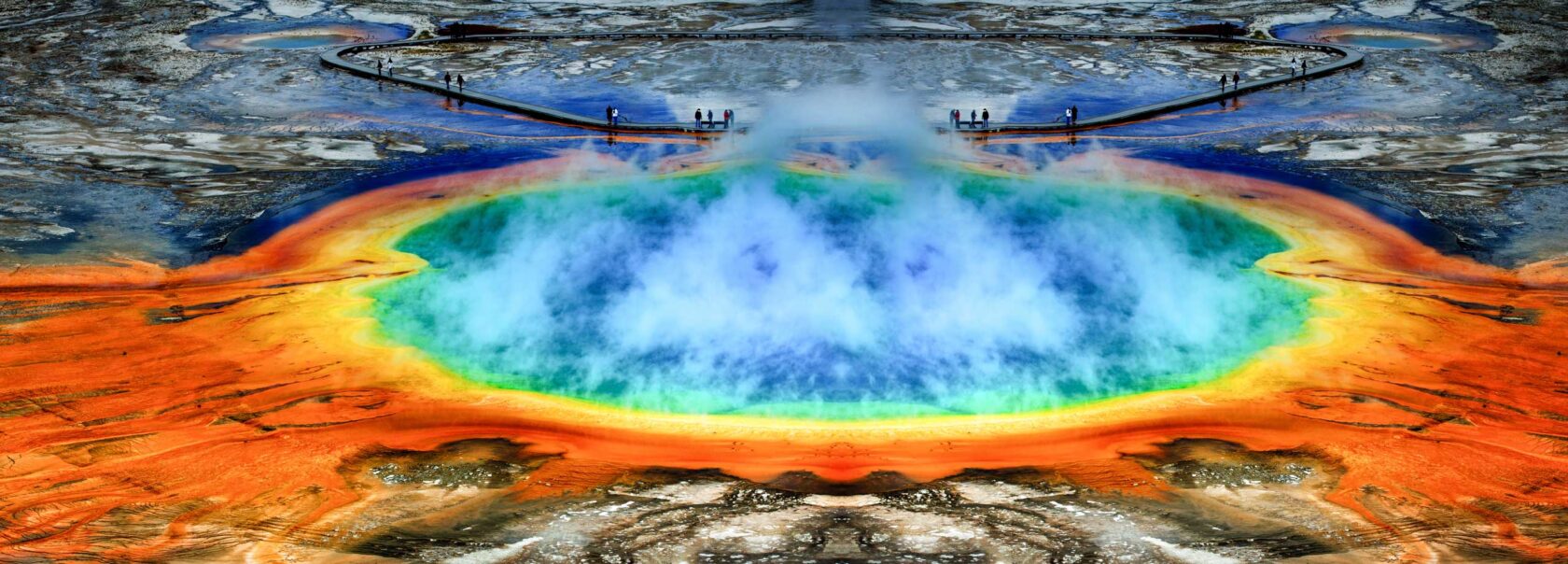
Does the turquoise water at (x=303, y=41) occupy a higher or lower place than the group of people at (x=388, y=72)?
higher

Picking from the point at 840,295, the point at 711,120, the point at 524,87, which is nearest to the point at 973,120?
the point at 711,120

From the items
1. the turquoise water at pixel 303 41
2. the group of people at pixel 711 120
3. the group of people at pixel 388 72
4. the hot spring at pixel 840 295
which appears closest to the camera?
the hot spring at pixel 840 295

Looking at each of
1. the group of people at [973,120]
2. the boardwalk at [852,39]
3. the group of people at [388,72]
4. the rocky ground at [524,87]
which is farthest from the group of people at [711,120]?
the group of people at [388,72]

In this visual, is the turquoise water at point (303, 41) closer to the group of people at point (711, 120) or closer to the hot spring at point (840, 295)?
the group of people at point (711, 120)

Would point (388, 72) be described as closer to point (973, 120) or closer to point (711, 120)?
point (711, 120)

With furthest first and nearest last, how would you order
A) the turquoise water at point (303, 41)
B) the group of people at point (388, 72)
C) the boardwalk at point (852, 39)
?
the turquoise water at point (303, 41) → the group of people at point (388, 72) → the boardwalk at point (852, 39)

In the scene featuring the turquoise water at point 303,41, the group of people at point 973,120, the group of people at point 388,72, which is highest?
the turquoise water at point 303,41

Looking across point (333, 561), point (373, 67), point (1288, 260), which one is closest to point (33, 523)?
point (333, 561)
